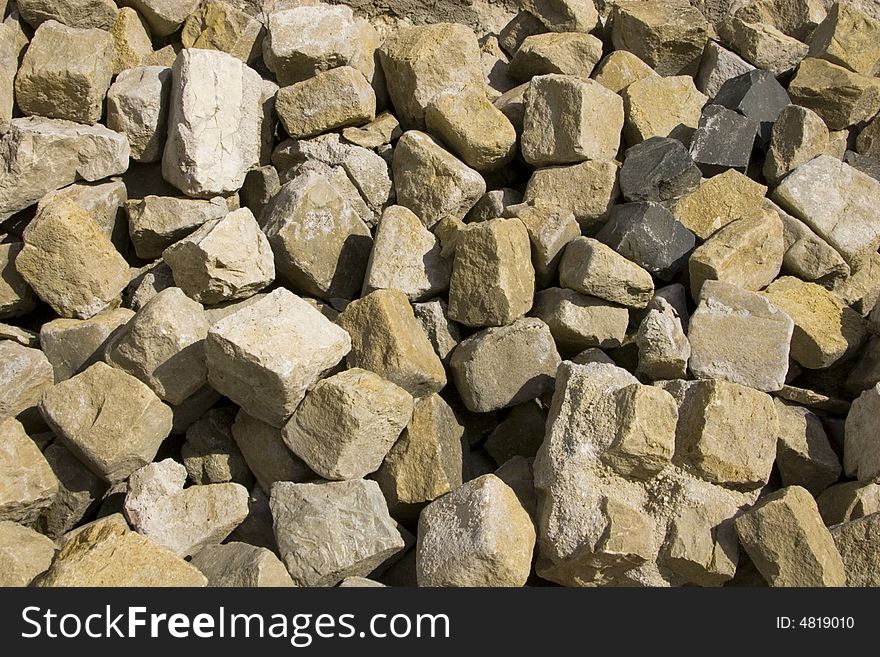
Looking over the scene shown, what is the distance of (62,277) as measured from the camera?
3375mm

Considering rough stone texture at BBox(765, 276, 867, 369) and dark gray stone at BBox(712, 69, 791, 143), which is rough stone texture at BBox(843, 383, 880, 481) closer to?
rough stone texture at BBox(765, 276, 867, 369)

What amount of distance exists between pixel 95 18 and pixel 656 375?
297cm

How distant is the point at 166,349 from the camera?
3090 mm

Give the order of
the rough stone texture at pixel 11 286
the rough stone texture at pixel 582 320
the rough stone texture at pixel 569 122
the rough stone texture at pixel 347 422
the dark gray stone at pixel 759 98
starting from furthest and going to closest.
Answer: the dark gray stone at pixel 759 98 < the rough stone texture at pixel 569 122 < the rough stone texture at pixel 11 286 < the rough stone texture at pixel 582 320 < the rough stone texture at pixel 347 422

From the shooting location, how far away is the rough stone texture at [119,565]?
251 centimetres

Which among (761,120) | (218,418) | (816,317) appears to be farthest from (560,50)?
(218,418)

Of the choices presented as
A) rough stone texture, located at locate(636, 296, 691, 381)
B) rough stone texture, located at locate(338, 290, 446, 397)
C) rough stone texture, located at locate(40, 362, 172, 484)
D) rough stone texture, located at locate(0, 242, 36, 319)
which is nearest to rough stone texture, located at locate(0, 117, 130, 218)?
rough stone texture, located at locate(0, 242, 36, 319)

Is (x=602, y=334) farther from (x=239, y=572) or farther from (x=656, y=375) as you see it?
(x=239, y=572)

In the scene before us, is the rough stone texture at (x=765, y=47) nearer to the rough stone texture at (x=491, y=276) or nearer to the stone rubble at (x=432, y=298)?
the stone rubble at (x=432, y=298)

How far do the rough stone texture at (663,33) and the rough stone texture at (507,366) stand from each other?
6.13 feet

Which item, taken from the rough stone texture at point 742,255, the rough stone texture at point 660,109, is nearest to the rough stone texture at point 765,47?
the rough stone texture at point 660,109

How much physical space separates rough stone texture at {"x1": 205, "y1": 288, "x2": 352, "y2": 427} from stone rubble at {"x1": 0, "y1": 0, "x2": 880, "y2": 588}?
0.04 feet

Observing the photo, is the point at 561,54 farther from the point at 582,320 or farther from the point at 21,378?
the point at 21,378

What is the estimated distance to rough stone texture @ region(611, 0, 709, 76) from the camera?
171 inches
